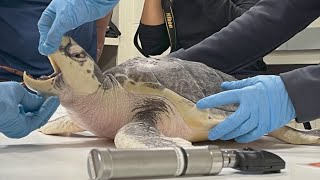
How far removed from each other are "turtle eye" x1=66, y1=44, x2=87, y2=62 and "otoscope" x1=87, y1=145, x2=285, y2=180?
0.33m

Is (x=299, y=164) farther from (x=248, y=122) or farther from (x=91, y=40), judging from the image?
(x=91, y=40)

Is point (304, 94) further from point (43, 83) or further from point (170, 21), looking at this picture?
point (170, 21)

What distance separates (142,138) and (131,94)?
168mm

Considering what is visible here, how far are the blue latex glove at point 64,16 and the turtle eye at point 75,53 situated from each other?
4 cm

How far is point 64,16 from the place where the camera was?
723mm

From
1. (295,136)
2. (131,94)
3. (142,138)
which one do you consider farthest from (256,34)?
(142,138)

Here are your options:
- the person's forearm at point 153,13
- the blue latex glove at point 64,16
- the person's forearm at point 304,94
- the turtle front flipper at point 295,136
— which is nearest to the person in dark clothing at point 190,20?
Answer: the person's forearm at point 153,13

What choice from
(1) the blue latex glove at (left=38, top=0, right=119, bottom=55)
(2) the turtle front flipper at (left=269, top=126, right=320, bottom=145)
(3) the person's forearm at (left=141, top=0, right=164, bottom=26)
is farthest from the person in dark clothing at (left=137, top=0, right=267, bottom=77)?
(1) the blue latex glove at (left=38, top=0, right=119, bottom=55)

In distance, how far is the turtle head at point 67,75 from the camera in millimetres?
795

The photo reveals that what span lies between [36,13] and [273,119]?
3.15ft

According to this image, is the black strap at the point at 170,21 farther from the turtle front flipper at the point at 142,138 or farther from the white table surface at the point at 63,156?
the turtle front flipper at the point at 142,138

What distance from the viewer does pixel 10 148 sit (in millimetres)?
777

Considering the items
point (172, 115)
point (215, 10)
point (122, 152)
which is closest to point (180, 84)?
point (172, 115)

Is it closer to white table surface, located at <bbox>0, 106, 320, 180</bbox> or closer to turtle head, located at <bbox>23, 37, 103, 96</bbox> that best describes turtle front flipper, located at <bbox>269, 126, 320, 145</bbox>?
white table surface, located at <bbox>0, 106, 320, 180</bbox>
